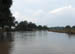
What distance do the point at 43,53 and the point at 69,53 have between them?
172cm

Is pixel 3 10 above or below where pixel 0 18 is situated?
above

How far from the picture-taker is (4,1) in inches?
1017

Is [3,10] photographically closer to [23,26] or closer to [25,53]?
[25,53]

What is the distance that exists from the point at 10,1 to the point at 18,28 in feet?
263

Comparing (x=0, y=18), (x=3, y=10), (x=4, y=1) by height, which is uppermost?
(x=4, y=1)

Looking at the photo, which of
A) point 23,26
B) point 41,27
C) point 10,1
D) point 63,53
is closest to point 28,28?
point 23,26

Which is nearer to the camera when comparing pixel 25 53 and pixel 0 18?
pixel 25 53

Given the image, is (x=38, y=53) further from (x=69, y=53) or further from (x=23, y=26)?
(x=23, y=26)

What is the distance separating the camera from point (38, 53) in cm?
862

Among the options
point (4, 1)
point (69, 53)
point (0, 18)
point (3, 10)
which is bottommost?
point (69, 53)

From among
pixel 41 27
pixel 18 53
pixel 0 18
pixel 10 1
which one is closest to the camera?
pixel 18 53

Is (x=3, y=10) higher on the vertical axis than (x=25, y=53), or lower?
higher

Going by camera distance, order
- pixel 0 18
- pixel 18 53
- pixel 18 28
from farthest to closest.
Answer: pixel 18 28
pixel 0 18
pixel 18 53

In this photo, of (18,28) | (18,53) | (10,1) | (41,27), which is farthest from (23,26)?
(18,53)
